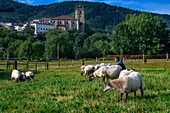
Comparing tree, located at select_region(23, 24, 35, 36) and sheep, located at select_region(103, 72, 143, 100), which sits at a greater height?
tree, located at select_region(23, 24, 35, 36)

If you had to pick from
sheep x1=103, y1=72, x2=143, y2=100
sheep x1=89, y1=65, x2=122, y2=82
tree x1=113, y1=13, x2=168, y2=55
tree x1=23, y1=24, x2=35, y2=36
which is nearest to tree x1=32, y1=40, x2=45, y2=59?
tree x1=113, y1=13, x2=168, y2=55

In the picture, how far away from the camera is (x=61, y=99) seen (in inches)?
376

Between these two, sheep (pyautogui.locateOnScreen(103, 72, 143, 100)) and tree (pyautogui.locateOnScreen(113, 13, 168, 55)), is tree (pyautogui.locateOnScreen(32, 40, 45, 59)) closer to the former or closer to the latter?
tree (pyautogui.locateOnScreen(113, 13, 168, 55))

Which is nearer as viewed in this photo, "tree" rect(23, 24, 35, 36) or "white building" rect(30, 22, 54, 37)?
"tree" rect(23, 24, 35, 36)

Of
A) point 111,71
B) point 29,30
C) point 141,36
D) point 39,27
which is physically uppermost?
point 39,27

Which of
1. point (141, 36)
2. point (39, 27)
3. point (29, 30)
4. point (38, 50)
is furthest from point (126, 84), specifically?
point (39, 27)

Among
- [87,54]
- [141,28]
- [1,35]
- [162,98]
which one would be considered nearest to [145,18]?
[141,28]

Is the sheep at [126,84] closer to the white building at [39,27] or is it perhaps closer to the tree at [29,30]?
the tree at [29,30]

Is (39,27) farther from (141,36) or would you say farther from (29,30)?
(141,36)

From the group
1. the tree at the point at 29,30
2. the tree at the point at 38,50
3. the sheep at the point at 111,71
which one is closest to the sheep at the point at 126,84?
the sheep at the point at 111,71

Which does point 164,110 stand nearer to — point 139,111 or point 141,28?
point 139,111

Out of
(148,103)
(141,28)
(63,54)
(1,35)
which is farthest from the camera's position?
(1,35)

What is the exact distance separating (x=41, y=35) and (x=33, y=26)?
20.6 metres

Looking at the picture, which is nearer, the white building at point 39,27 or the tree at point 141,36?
the tree at point 141,36
